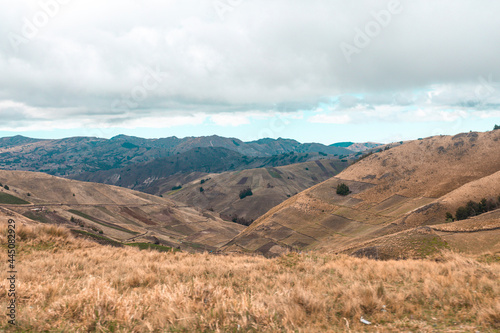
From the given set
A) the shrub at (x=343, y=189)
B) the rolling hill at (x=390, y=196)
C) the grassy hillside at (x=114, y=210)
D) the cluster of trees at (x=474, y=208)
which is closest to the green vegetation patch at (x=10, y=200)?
the grassy hillside at (x=114, y=210)

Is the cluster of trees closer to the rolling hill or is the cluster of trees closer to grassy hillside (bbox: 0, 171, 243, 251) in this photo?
the rolling hill

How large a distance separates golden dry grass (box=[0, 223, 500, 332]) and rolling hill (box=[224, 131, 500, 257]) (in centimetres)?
5062

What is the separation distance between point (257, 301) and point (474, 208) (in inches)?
2701

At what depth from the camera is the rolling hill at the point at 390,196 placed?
2498 inches

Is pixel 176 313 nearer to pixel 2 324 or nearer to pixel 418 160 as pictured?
pixel 2 324

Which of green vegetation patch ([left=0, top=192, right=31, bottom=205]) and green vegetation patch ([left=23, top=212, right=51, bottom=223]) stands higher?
green vegetation patch ([left=0, top=192, right=31, bottom=205])

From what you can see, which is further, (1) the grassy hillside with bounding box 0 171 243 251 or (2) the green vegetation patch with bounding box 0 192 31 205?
(1) the grassy hillside with bounding box 0 171 243 251

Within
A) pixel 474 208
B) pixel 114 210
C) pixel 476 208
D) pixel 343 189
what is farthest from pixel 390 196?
pixel 114 210

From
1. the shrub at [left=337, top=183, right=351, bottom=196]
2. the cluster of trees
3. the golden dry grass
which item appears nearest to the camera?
the golden dry grass

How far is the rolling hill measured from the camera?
63438mm

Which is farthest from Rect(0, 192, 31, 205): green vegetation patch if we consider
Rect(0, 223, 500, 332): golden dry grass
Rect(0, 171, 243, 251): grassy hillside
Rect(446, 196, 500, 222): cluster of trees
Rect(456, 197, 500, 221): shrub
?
Rect(456, 197, 500, 221): shrub

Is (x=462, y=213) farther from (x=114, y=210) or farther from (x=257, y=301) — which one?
A: (x=114, y=210)

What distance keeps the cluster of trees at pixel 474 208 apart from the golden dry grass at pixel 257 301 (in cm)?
A: 5551

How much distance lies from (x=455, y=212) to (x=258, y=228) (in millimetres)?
57017
